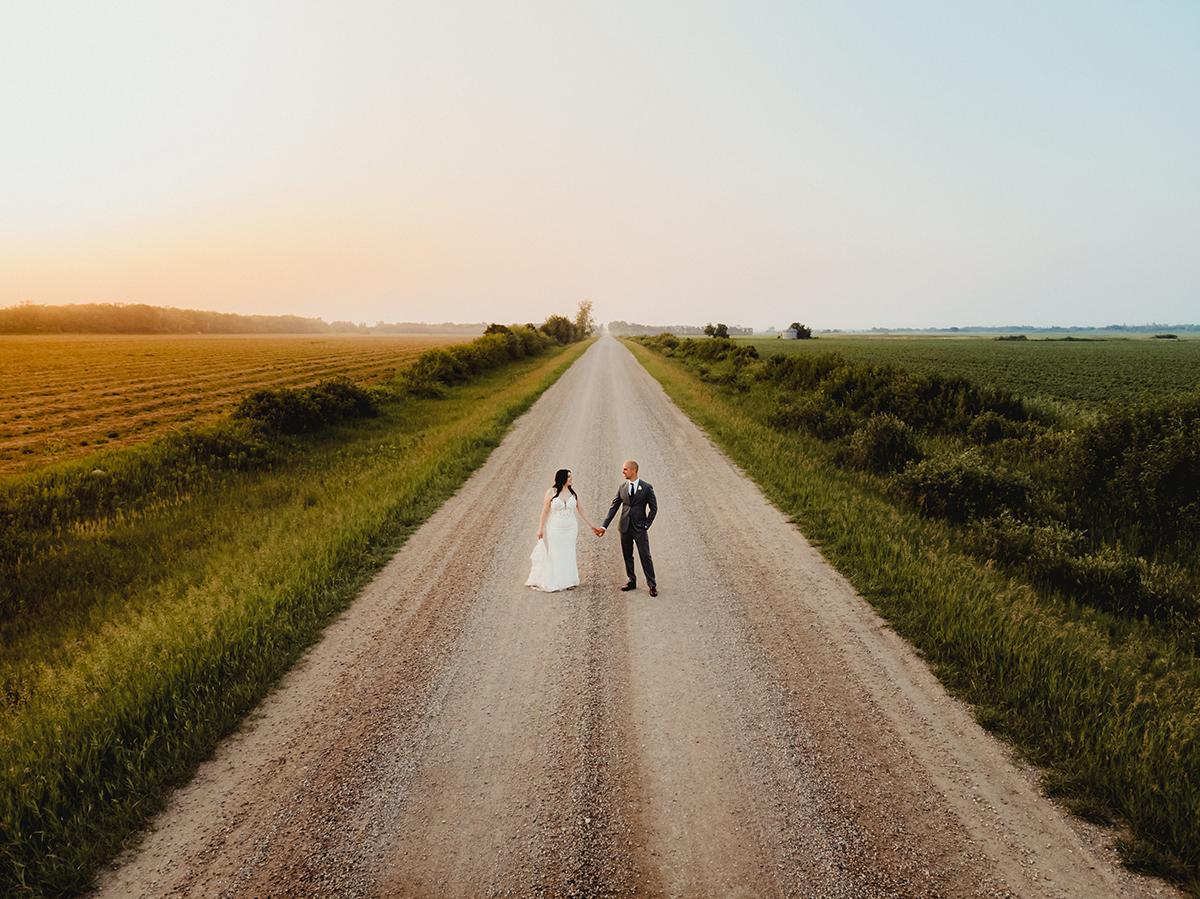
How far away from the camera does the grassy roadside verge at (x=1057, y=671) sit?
13.5 ft

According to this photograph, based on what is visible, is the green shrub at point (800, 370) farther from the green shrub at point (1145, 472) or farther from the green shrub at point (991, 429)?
the green shrub at point (1145, 472)

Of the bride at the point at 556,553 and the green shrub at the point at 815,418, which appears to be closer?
the bride at the point at 556,553

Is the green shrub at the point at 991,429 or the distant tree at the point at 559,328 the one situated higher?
the distant tree at the point at 559,328

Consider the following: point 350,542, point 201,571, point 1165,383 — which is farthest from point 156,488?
point 1165,383

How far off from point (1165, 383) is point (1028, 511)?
39115 mm

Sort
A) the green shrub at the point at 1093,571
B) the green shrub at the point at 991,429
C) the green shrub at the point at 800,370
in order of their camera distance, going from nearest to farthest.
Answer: the green shrub at the point at 1093,571 → the green shrub at the point at 991,429 → the green shrub at the point at 800,370

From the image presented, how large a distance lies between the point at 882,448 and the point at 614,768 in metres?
12.2

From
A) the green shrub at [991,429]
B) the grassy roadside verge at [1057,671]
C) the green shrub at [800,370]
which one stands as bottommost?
the grassy roadside verge at [1057,671]

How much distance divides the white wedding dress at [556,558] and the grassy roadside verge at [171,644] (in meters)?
2.58

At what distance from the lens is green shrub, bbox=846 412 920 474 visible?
14008 millimetres

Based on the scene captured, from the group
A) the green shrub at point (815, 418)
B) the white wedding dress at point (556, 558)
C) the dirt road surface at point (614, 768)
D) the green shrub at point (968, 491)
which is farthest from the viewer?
the green shrub at point (815, 418)

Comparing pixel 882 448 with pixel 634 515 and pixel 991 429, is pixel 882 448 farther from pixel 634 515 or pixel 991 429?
pixel 634 515

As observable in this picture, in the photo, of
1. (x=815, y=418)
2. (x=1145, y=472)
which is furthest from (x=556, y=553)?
(x=815, y=418)

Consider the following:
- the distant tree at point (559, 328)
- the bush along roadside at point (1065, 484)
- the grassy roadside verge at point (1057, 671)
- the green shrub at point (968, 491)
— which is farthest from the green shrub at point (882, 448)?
the distant tree at point (559, 328)
